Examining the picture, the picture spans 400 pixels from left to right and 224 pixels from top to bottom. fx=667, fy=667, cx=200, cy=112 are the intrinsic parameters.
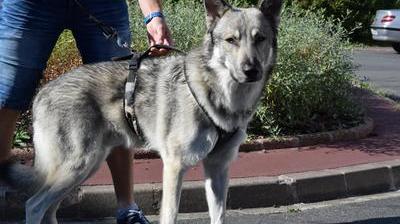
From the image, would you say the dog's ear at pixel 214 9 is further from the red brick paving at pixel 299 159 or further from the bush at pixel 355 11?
the bush at pixel 355 11

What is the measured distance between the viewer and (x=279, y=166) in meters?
6.14

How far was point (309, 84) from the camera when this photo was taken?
23.7 feet

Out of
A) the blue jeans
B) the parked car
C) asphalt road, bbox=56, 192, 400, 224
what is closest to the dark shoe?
asphalt road, bbox=56, 192, 400, 224

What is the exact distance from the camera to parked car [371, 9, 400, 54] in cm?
2038

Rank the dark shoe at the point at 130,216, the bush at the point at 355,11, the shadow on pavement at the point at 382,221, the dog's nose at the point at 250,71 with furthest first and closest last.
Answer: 1. the bush at the point at 355,11
2. the shadow on pavement at the point at 382,221
3. the dark shoe at the point at 130,216
4. the dog's nose at the point at 250,71

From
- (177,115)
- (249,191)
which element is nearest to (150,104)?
(177,115)

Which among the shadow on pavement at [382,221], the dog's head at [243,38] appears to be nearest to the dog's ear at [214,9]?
the dog's head at [243,38]

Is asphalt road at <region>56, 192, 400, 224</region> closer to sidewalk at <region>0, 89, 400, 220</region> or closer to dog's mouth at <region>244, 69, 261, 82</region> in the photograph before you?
sidewalk at <region>0, 89, 400, 220</region>

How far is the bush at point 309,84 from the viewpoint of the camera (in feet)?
23.4

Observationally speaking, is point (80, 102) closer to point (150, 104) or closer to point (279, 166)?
point (150, 104)

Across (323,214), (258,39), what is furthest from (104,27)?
(323,214)

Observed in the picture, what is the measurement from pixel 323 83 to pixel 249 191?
240 cm

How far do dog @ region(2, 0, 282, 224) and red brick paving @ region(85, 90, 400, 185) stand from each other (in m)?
1.28

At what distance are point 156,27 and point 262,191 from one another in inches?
75.3
